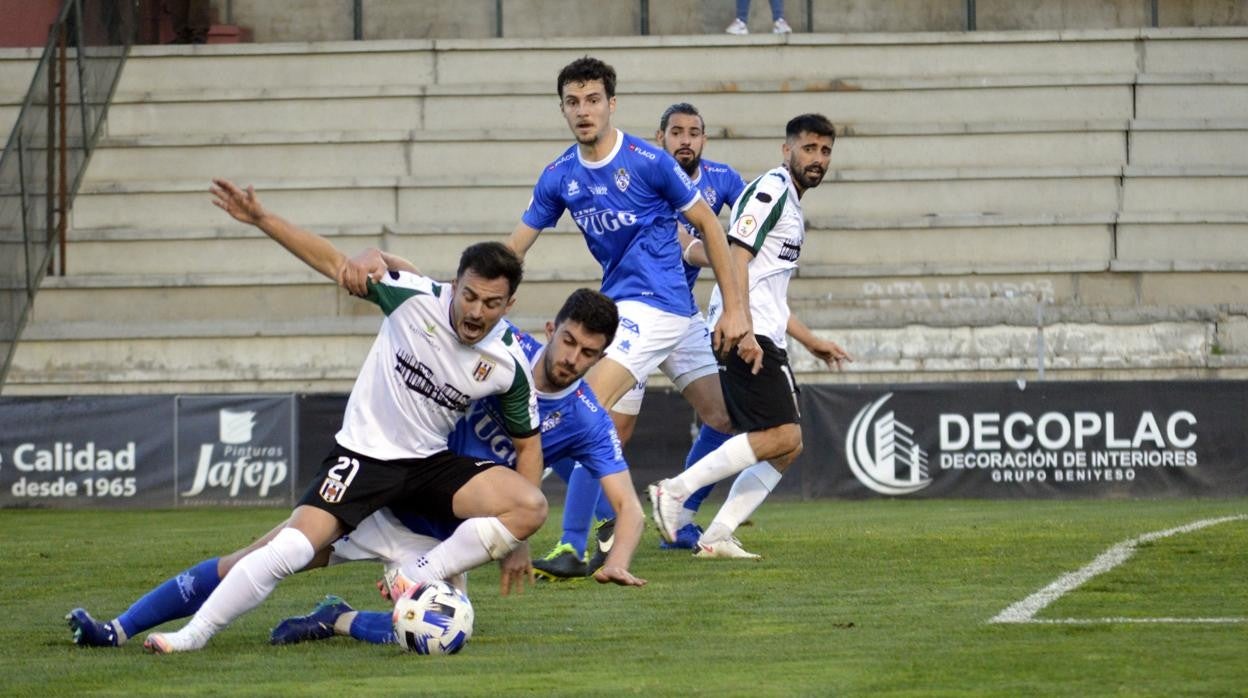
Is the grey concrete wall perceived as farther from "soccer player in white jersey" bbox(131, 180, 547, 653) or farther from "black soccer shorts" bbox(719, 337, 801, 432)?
"soccer player in white jersey" bbox(131, 180, 547, 653)

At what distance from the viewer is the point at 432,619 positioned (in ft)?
20.9

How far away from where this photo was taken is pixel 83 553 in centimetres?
1146

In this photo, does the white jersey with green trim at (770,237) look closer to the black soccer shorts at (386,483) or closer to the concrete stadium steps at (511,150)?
the black soccer shorts at (386,483)

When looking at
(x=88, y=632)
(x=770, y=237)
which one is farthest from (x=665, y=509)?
(x=88, y=632)

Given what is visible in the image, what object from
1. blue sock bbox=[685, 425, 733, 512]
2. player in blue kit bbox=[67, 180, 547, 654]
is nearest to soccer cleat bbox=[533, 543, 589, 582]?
player in blue kit bbox=[67, 180, 547, 654]

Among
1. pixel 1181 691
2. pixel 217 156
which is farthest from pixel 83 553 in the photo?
pixel 217 156

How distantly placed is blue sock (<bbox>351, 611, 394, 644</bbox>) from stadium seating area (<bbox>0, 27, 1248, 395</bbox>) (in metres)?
12.7

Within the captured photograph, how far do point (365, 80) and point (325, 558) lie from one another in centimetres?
1611

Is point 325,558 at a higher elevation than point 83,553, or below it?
higher

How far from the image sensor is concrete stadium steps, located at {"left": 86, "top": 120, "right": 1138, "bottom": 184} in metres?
21.4

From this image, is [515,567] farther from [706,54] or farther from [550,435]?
[706,54]

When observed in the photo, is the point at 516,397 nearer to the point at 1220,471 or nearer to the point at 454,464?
the point at 454,464

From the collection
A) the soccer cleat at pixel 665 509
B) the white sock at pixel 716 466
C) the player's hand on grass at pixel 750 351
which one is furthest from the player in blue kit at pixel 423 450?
the white sock at pixel 716 466

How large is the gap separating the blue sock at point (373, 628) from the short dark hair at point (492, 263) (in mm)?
1318
